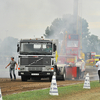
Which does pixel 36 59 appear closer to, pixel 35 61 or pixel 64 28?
pixel 35 61

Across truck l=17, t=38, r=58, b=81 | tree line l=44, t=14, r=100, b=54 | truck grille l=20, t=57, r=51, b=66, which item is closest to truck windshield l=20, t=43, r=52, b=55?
truck l=17, t=38, r=58, b=81

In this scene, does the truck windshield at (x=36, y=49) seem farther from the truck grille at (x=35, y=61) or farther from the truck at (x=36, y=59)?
the truck grille at (x=35, y=61)

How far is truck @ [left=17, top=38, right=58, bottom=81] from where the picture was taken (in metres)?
19.6

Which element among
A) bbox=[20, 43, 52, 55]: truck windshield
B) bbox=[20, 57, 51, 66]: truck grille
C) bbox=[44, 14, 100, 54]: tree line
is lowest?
bbox=[20, 57, 51, 66]: truck grille

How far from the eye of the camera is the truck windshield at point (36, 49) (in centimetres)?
1958

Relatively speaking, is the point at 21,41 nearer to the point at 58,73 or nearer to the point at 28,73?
the point at 28,73

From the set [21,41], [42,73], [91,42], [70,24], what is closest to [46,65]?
[42,73]

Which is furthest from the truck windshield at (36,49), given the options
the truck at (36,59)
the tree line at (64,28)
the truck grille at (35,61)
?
the tree line at (64,28)

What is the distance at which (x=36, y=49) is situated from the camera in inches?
774

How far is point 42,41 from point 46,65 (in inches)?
64.8

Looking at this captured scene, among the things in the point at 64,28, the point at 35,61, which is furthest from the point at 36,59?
the point at 64,28

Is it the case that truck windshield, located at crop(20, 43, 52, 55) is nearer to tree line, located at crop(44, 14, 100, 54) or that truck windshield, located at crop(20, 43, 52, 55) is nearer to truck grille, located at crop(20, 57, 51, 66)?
truck grille, located at crop(20, 57, 51, 66)

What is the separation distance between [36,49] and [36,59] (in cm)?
67

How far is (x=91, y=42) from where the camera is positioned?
8694cm
